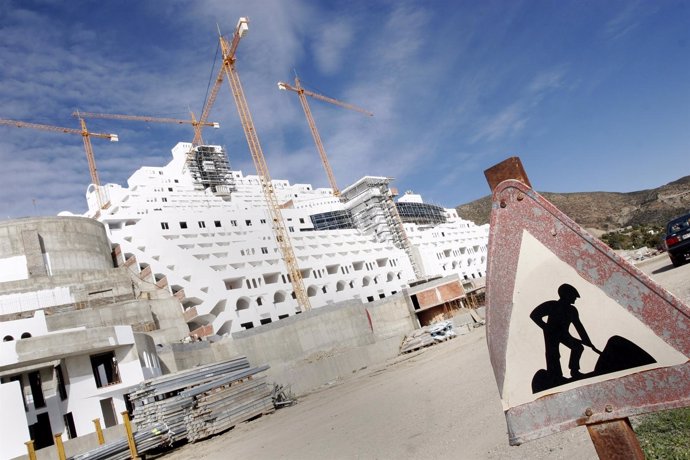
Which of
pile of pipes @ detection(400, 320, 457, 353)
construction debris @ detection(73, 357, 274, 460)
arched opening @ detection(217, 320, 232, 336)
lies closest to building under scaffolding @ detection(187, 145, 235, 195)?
arched opening @ detection(217, 320, 232, 336)

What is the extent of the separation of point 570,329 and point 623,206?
400 feet

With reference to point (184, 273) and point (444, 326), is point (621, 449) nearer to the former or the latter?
point (444, 326)

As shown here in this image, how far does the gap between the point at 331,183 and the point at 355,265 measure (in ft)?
192

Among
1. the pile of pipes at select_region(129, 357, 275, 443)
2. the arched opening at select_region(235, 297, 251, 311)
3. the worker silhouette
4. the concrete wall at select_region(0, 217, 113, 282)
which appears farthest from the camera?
the arched opening at select_region(235, 297, 251, 311)

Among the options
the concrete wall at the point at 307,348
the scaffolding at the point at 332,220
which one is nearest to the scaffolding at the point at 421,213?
the scaffolding at the point at 332,220

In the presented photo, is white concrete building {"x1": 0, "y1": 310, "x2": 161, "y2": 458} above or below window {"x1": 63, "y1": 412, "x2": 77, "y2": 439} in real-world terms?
above

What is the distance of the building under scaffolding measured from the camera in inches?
3312

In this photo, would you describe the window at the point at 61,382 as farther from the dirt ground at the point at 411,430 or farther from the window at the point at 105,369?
the dirt ground at the point at 411,430

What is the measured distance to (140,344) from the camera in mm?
24625

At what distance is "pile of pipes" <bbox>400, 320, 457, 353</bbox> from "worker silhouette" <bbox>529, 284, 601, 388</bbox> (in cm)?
3150

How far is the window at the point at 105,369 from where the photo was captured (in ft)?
73.8

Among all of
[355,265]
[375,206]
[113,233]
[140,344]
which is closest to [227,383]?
[140,344]

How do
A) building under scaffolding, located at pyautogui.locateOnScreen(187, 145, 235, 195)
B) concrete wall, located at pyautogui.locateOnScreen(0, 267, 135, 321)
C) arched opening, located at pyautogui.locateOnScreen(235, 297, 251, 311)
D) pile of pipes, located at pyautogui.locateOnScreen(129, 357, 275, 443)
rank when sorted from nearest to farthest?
pile of pipes, located at pyautogui.locateOnScreen(129, 357, 275, 443)
concrete wall, located at pyautogui.locateOnScreen(0, 267, 135, 321)
arched opening, located at pyautogui.locateOnScreen(235, 297, 251, 311)
building under scaffolding, located at pyautogui.locateOnScreen(187, 145, 235, 195)

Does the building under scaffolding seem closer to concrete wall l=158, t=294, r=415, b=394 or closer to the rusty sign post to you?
concrete wall l=158, t=294, r=415, b=394
